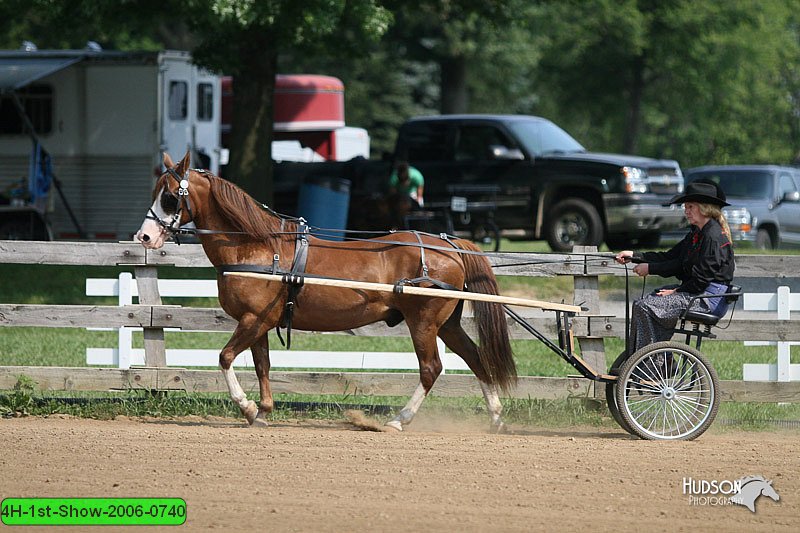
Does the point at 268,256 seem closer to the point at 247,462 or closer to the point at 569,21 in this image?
the point at 247,462

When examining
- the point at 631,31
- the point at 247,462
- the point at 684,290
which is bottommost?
the point at 247,462

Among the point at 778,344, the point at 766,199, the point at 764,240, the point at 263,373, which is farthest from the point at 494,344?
the point at 766,199

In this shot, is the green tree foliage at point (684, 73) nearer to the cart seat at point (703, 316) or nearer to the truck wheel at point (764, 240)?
the truck wheel at point (764, 240)

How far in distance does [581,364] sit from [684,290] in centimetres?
94

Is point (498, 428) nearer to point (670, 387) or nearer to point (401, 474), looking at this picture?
point (670, 387)

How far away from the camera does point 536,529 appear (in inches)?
245

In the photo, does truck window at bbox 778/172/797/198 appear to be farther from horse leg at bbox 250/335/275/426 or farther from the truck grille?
horse leg at bbox 250/335/275/426

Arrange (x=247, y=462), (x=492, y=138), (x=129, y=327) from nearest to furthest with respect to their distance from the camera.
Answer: (x=247, y=462) → (x=129, y=327) → (x=492, y=138)

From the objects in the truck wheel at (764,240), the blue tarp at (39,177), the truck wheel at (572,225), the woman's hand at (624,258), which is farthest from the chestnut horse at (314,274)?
the truck wheel at (764,240)

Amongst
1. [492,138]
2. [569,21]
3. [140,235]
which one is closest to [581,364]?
[140,235]

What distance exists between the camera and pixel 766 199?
23453 mm

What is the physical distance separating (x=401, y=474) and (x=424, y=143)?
13.4m

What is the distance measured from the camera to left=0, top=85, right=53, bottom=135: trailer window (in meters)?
20.4

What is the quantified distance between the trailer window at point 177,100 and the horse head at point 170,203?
12064 millimetres
